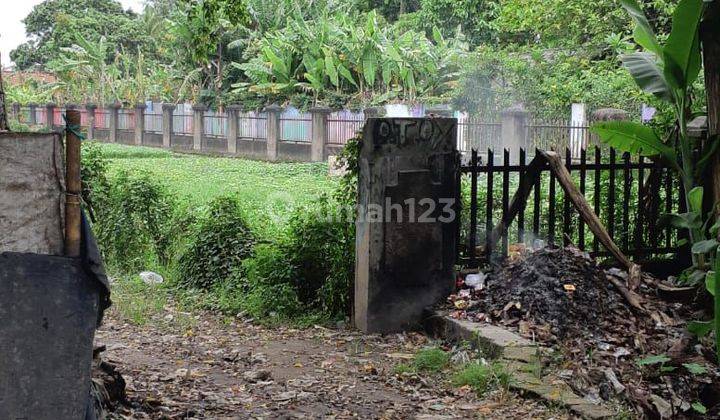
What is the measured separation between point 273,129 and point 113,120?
38.0 feet

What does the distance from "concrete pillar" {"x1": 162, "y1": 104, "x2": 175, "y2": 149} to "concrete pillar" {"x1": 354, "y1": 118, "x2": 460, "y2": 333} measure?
92.0 feet

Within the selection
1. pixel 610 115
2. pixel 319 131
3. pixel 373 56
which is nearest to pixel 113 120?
pixel 319 131

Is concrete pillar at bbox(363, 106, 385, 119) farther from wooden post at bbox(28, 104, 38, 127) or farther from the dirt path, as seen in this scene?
wooden post at bbox(28, 104, 38, 127)

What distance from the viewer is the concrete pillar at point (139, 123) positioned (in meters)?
35.8

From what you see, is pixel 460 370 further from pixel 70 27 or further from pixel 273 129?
pixel 70 27

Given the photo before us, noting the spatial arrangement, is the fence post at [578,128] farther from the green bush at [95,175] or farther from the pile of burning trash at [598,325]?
the pile of burning trash at [598,325]

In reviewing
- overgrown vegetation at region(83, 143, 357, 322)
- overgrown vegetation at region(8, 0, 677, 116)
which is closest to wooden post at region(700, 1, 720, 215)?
overgrown vegetation at region(83, 143, 357, 322)

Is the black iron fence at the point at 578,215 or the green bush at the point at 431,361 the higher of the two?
the black iron fence at the point at 578,215

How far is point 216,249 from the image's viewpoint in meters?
9.39

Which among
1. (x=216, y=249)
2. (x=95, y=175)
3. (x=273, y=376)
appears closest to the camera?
(x=273, y=376)

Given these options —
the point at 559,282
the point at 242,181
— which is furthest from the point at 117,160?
the point at 559,282

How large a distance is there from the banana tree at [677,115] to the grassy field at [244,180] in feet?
15.1

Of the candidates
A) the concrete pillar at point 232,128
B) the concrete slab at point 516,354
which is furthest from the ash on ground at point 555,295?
the concrete pillar at point 232,128

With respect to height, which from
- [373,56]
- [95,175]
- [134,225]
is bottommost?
[134,225]
